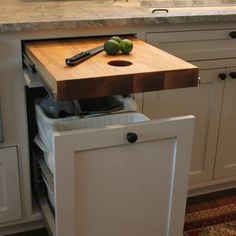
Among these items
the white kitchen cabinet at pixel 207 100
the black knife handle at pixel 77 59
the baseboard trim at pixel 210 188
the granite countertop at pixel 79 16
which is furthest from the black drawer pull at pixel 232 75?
the black knife handle at pixel 77 59

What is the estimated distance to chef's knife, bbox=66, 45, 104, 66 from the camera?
1.22 metres

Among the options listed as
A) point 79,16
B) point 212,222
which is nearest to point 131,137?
point 79,16

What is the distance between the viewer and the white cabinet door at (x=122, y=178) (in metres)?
1.16

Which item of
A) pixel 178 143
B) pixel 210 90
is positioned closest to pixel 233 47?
pixel 210 90

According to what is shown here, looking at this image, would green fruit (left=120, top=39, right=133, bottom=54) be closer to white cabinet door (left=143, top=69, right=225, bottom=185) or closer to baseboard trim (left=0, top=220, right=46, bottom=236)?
white cabinet door (left=143, top=69, right=225, bottom=185)

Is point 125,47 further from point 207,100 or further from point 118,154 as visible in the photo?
point 207,100

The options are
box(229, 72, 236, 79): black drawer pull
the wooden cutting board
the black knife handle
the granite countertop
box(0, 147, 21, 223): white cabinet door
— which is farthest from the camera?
box(229, 72, 236, 79): black drawer pull

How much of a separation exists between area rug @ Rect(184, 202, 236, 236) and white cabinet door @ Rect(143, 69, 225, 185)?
0.15 m

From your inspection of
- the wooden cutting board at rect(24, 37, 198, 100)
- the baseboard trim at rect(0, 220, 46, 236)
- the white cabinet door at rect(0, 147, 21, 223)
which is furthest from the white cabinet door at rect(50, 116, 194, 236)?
the baseboard trim at rect(0, 220, 46, 236)

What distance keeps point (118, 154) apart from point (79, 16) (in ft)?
2.05

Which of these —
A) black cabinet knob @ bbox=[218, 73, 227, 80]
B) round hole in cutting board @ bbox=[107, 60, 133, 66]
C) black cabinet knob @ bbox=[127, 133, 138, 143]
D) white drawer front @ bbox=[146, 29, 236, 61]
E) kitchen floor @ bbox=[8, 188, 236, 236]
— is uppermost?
round hole in cutting board @ bbox=[107, 60, 133, 66]

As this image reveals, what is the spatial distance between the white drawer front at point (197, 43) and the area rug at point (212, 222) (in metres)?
0.70

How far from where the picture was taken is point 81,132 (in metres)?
1.13

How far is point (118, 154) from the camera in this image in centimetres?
121
